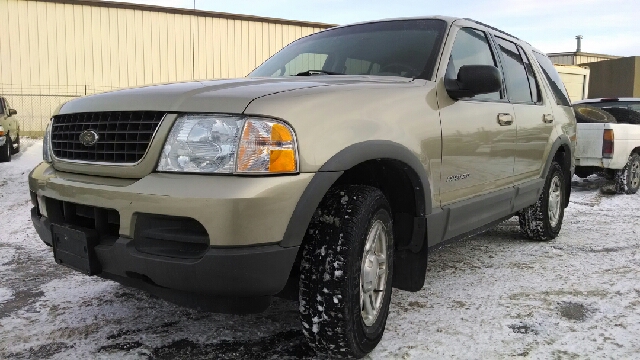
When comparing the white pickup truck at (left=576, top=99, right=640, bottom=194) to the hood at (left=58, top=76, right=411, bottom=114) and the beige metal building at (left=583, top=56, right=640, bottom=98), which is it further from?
the beige metal building at (left=583, top=56, right=640, bottom=98)

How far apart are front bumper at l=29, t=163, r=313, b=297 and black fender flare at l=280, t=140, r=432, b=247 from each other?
0.03 metres

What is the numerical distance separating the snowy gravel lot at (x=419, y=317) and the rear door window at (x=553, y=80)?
1.53 meters

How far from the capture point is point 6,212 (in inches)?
237

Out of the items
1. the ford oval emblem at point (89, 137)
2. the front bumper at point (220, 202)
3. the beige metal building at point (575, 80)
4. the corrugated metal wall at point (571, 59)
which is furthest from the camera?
the corrugated metal wall at point (571, 59)

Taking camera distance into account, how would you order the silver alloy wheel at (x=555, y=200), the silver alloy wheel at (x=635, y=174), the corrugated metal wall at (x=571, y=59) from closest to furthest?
1. the silver alloy wheel at (x=555, y=200)
2. the silver alloy wheel at (x=635, y=174)
3. the corrugated metal wall at (x=571, y=59)

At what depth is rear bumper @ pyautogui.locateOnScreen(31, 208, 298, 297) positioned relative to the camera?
1887 mm

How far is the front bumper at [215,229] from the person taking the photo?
1866mm

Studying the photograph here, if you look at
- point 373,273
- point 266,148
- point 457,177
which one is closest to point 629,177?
point 457,177

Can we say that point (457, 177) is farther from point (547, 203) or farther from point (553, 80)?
point (553, 80)

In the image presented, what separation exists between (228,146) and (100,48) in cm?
1811

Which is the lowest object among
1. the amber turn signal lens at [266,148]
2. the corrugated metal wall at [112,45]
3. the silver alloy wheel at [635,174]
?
the silver alloy wheel at [635,174]

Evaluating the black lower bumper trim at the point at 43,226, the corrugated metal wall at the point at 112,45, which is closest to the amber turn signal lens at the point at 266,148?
the black lower bumper trim at the point at 43,226

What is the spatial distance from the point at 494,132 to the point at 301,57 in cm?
139

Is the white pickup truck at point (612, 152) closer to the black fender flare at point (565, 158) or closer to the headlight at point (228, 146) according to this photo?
the black fender flare at point (565, 158)
